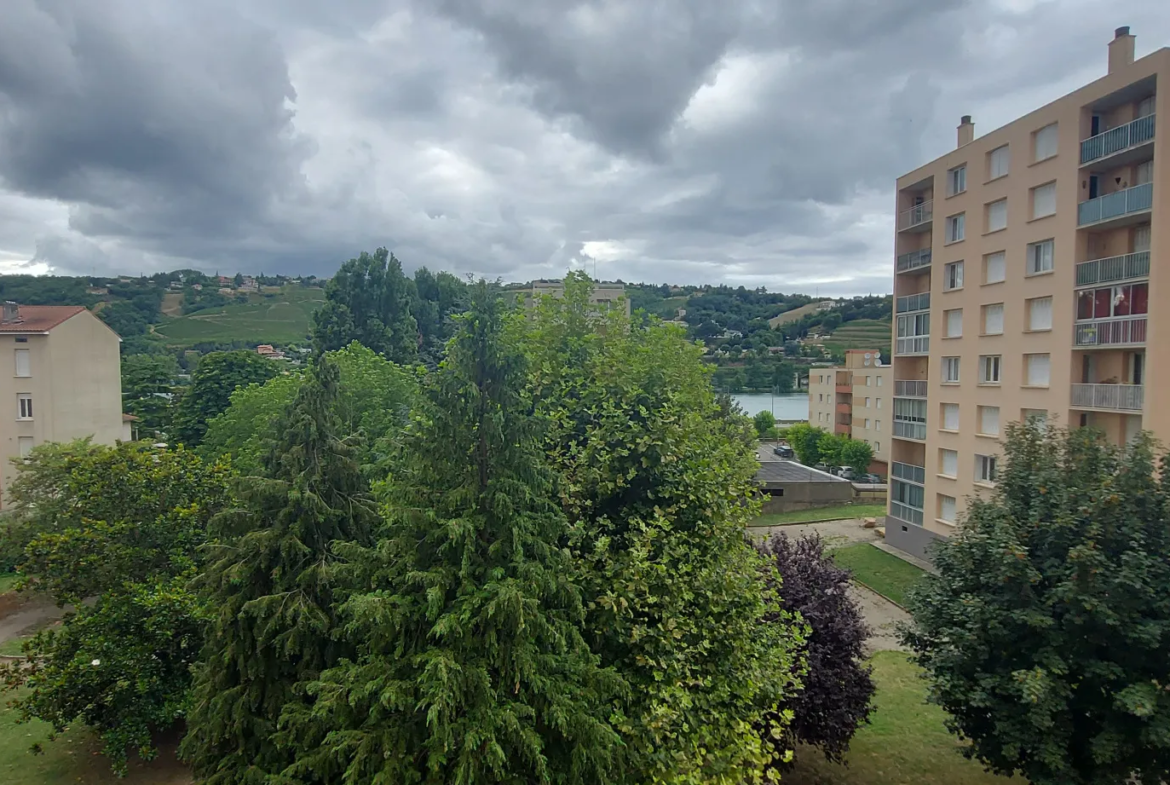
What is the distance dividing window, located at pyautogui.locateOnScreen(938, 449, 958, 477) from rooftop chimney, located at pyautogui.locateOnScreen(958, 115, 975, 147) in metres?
13.9

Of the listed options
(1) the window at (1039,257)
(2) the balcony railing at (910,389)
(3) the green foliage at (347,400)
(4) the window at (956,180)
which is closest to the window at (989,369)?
(1) the window at (1039,257)

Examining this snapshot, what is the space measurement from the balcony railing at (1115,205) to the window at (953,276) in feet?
19.0

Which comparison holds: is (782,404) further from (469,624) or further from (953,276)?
(469,624)

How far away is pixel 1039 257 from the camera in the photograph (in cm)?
2447

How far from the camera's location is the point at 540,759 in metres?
7.11

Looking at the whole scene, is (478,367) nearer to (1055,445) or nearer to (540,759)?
(540,759)

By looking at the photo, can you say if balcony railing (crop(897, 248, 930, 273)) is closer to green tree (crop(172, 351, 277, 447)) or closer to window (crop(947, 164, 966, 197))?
window (crop(947, 164, 966, 197))

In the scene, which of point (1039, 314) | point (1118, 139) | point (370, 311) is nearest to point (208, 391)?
point (370, 311)

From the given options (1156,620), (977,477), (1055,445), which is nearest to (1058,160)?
(977,477)

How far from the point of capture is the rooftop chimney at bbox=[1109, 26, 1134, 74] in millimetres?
21719

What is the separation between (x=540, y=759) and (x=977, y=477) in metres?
26.6

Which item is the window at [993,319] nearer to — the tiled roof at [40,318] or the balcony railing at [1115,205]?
the balcony railing at [1115,205]

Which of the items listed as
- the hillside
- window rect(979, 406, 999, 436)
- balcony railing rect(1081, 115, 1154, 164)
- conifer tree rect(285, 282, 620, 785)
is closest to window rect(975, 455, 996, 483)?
window rect(979, 406, 999, 436)

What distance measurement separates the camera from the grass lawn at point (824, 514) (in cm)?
4009
